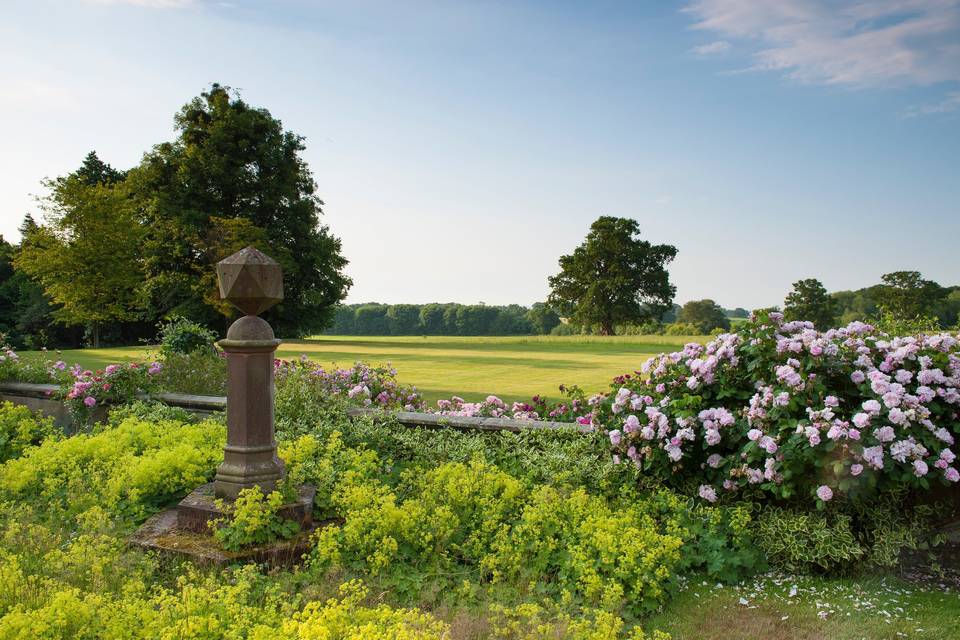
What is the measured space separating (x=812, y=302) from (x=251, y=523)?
59644 mm

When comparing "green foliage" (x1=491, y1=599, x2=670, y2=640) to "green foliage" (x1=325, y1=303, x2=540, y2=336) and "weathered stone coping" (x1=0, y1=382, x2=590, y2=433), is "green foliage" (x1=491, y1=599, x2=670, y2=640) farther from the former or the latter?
"green foliage" (x1=325, y1=303, x2=540, y2=336)

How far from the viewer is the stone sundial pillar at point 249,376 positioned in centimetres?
471

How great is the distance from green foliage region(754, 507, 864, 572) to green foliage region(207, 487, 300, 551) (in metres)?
3.18

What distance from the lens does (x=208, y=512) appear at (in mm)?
4605

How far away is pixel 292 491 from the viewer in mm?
4750

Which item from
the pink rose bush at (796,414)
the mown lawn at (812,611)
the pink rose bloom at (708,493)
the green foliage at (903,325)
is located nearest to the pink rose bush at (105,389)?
the pink rose bush at (796,414)

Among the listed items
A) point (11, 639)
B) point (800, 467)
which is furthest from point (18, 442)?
point (800, 467)

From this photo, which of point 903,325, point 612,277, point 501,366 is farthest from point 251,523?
point 612,277

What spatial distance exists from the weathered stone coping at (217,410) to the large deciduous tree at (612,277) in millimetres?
37480

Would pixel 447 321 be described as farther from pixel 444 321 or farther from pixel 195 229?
pixel 195 229

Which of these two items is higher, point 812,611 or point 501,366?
point 501,366

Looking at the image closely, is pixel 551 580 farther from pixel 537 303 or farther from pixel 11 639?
pixel 537 303

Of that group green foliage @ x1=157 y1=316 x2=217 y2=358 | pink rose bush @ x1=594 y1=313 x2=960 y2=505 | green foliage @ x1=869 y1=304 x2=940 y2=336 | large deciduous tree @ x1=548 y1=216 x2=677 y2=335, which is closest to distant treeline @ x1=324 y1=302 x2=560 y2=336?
large deciduous tree @ x1=548 y1=216 x2=677 y2=335

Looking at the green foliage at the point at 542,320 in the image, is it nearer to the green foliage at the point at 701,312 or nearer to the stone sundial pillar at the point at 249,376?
the green foliage at the point at 701,312
